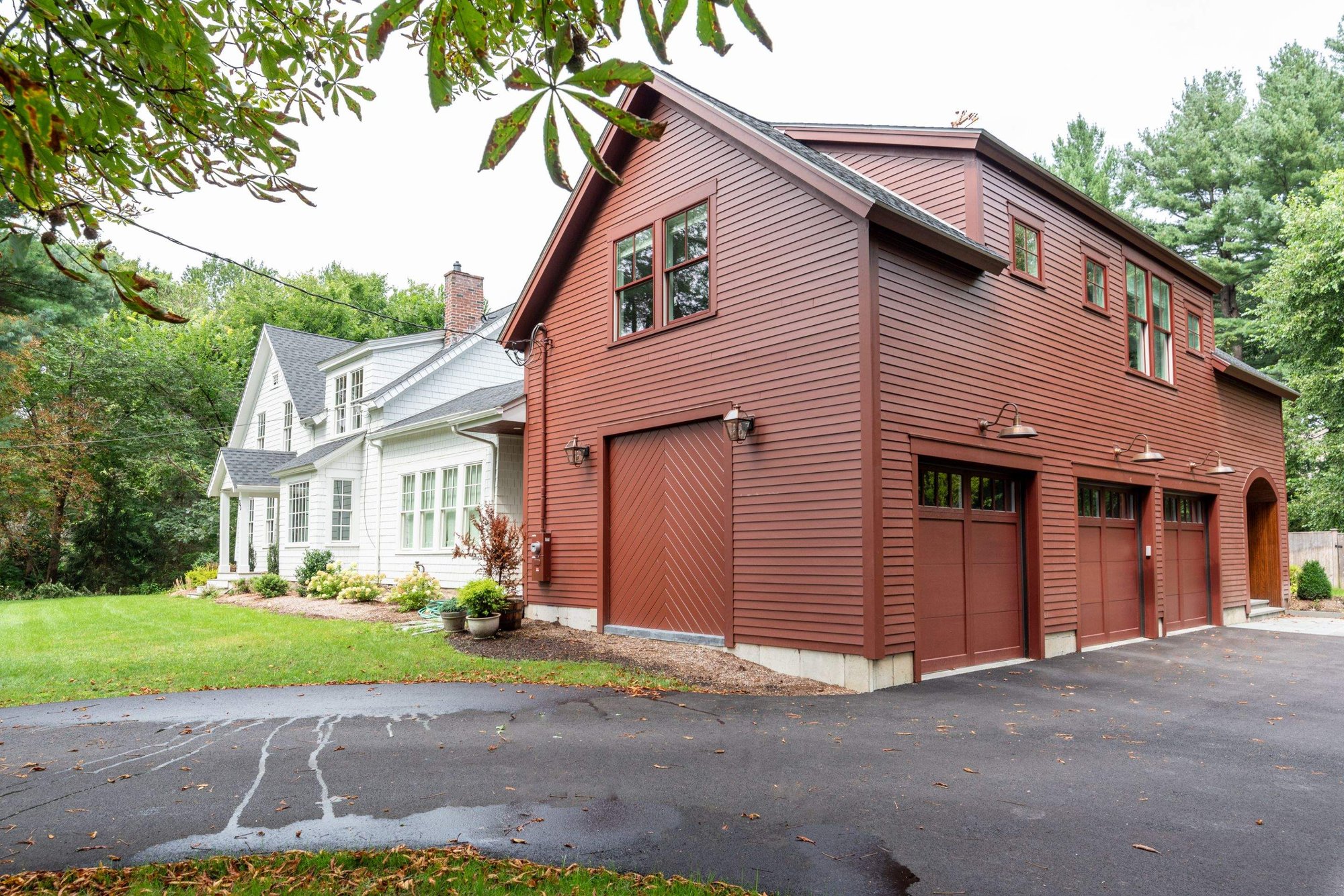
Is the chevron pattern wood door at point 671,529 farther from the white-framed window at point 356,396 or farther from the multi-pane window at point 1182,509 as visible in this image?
the white-framed window at point 356,396

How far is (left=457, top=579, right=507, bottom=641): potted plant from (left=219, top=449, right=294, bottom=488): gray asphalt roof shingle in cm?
1293

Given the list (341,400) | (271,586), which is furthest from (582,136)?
(341,400)

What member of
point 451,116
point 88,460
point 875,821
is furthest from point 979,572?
point 88,460

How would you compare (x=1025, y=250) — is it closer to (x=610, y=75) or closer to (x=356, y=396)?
(x=610, y=75)

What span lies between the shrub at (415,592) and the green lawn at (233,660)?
1362mm

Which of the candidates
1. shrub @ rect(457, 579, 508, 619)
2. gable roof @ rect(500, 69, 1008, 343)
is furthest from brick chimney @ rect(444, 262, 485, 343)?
shrub @ rect(457, 579, 508, 619)

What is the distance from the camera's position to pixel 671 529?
10727 mm

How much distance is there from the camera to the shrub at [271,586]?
18.9 m

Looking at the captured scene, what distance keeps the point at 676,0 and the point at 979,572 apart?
883cm

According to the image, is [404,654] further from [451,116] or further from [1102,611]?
[1102,611]

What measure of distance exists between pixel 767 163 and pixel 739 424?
312 centimetres

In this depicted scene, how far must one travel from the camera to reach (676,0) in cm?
250

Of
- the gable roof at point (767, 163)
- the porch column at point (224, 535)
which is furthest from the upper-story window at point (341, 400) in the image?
the gable roof at point (767, 163)

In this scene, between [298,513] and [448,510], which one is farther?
[298,513]
